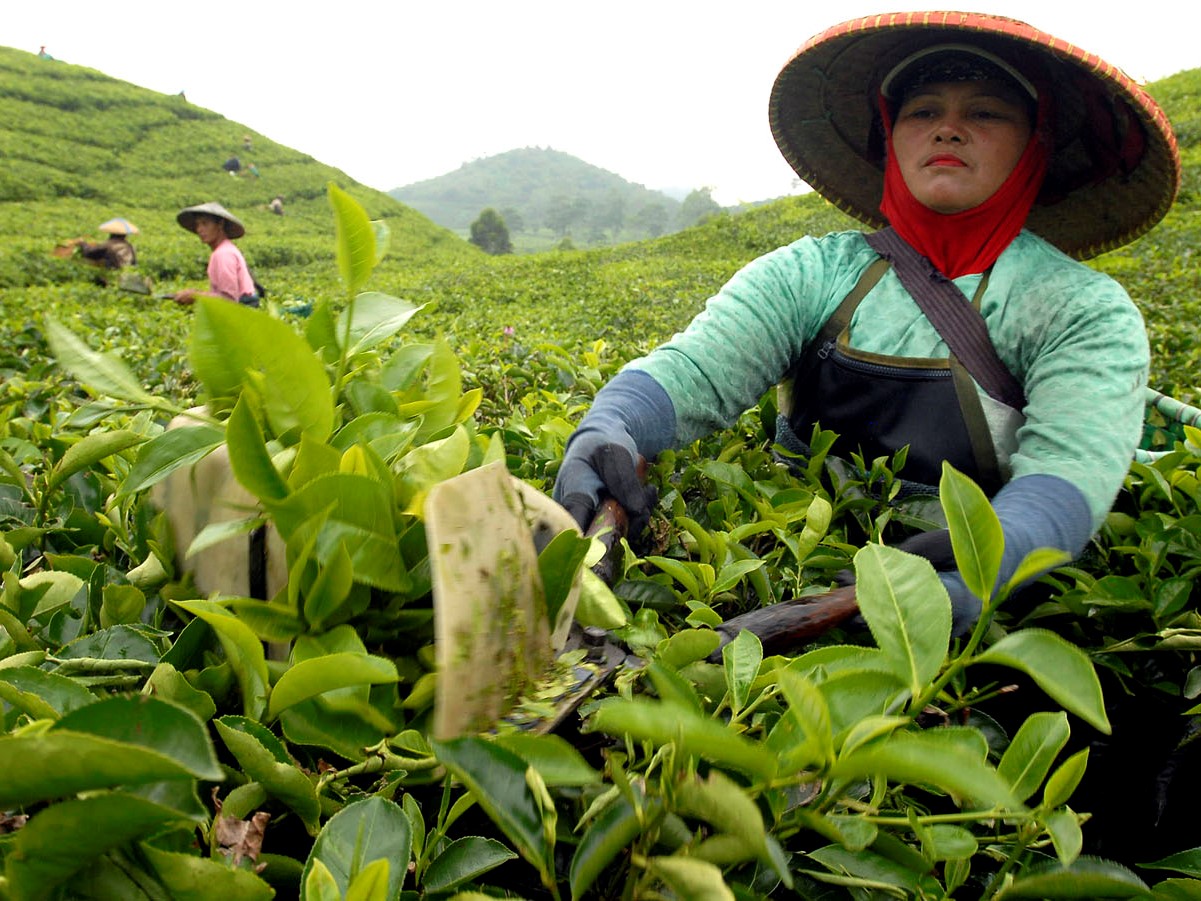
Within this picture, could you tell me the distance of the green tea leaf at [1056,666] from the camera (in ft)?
1.43

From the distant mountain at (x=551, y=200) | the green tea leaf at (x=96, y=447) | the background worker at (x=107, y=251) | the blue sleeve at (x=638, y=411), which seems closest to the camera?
the green tea leaf at (x=96, y=447)

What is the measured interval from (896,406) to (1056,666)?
3.49 feet

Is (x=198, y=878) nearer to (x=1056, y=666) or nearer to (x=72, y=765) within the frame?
(x=72, y=765)

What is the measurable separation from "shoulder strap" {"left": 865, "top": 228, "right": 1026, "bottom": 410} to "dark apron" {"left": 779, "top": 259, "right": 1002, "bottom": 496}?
4 cm

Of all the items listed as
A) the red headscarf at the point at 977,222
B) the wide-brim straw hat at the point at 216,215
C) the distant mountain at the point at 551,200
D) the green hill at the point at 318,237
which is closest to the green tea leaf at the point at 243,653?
the green hill at the point at 318,237

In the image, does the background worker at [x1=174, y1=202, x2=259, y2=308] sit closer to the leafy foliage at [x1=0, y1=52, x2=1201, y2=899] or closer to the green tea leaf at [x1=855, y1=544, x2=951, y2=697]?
the leafy foliage at [x1=0, y1=52, x2=1201, y2=899]

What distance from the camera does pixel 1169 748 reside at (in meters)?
1.07

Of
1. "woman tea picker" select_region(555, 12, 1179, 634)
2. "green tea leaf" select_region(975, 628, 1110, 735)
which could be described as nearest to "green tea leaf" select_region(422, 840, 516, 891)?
"green tea leaf" select_region(975, 628, 1110, 735)

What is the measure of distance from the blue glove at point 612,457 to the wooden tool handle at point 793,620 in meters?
0.27

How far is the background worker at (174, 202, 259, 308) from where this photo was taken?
6387mm

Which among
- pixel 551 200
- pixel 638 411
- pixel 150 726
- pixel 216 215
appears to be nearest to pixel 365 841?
pixel 150 726

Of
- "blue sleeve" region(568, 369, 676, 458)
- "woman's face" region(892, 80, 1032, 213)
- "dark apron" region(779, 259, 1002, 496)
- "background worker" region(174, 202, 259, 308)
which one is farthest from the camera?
"background worker" region(174, 202, 259, 308)

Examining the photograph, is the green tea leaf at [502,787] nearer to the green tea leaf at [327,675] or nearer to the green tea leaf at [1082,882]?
the green tea leaf at [327,675]

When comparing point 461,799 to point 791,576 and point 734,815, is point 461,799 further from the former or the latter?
point 791,576
